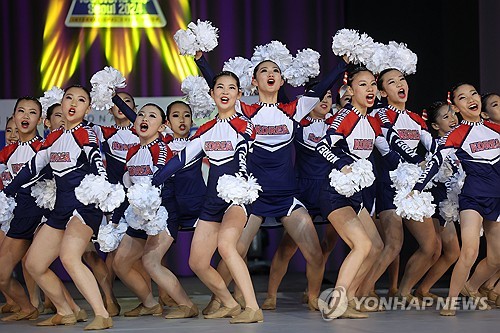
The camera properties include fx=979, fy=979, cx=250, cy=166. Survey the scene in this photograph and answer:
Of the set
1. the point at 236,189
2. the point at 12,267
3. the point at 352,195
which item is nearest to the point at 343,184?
the point at 352,195

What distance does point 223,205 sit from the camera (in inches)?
273

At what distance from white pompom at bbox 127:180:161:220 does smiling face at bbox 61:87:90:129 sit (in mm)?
741

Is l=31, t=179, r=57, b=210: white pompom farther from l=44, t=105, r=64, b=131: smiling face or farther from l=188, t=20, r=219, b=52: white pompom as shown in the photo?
l=188, t=20, r=219, b=52: white pompom

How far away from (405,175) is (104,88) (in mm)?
2435

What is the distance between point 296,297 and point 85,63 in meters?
4.08

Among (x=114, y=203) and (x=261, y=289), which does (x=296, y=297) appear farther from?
(x=114, y=203)

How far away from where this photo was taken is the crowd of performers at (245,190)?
6.84 m

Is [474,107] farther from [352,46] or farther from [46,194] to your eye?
[46,194]

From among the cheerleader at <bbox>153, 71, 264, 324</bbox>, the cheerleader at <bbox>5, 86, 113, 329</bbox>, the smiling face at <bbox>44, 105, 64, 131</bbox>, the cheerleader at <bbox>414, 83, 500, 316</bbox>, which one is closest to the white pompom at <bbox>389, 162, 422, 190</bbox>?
the cheerleader at <bbox>414, 83, 500, 316</bbox>

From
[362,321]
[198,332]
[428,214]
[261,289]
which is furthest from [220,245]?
[261,289]

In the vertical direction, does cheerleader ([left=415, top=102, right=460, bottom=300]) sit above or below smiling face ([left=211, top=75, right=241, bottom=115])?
below

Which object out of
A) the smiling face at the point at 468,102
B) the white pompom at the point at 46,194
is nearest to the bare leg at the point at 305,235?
the smiling face at the point at 468,102

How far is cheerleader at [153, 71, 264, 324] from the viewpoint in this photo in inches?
267

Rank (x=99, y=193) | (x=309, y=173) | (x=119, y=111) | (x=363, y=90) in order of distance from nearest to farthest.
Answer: (x=99, y=193) → (x=363, y=90) → (x=309, y=173) → (x=119, y=111)
